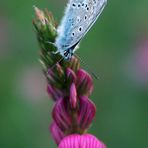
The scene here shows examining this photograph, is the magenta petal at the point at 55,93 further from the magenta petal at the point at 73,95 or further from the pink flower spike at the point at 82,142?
the pink flower spike at the point at 82,142

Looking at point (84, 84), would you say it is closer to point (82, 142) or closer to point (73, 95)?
point (73, 95)

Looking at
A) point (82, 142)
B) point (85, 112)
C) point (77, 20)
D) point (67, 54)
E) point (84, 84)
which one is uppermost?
point (77, 20)

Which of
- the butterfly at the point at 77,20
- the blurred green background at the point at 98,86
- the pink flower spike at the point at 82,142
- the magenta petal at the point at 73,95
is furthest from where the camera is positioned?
the blurred green background at the point at 98,86

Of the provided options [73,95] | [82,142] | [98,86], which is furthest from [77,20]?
[98,86]

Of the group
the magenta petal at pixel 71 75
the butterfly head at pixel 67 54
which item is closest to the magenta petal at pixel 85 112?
the magenta petal at pixel 71 75

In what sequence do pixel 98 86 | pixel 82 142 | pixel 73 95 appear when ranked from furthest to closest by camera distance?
pixel 98 86 → pixel 73 95 → pixel 82 142
